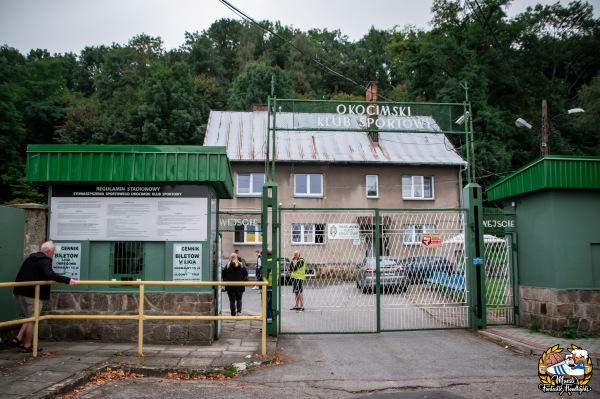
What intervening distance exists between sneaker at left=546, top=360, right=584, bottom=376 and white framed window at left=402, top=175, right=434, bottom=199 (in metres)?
23.9

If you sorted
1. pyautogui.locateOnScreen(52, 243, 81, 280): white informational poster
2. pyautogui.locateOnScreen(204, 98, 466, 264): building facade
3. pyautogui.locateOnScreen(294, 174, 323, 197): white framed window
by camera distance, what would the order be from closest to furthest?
pyautogui.locateOnScreen(52, 243, 81, 280): white informational poster → pyautogui.locateOnScreen(204, 98, 466, 264): building facade → pyautogui.locateOnScreen(294, 174, 323, 197): white framed window

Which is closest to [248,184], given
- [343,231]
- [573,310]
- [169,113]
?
[169,113]

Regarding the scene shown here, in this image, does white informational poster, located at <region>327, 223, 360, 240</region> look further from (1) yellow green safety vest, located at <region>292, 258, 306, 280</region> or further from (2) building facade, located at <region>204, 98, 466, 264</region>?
(2) building facade, located at <region>204, 98, 466, 264</region>

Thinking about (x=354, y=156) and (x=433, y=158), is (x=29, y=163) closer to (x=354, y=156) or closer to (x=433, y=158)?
(x=354, y=156)

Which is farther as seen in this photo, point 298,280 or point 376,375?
point 298,280

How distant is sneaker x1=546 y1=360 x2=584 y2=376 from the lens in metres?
7.29

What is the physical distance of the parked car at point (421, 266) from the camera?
10.7 meters

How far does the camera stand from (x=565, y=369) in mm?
7395

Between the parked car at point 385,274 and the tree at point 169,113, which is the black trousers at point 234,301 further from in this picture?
the tree at point 169,113

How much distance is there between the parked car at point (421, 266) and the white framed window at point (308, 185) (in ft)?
Answer: 64.0

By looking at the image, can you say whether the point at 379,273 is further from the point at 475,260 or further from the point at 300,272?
the point at 475,260

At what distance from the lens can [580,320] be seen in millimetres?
10156

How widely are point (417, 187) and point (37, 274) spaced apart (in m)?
26.1

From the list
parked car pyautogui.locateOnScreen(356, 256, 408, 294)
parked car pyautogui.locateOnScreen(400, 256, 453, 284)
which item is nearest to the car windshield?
parked car pyautogui.locateOnScreen(356, 256, 408, 294)
